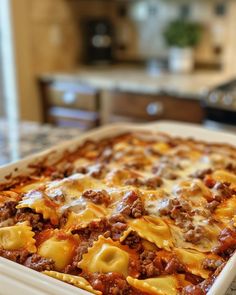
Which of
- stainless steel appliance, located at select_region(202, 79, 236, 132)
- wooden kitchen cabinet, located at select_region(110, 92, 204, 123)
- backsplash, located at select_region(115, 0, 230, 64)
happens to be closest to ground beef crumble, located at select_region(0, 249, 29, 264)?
stainless steel appliance, located at select_region(202, 79, 236, 132)

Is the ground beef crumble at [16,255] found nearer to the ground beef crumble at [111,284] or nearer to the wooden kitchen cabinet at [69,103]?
the ground beef crumble at [111,284]

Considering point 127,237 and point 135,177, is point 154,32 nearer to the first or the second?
point 135,177

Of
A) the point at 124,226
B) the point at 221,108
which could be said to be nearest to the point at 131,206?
the point at 124,226

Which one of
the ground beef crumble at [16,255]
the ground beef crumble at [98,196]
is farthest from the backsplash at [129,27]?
the ground beef crumble at [16,255]

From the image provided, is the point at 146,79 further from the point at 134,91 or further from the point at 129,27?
the point at 129,27

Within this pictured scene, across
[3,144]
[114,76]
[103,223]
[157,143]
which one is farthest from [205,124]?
[103,223]

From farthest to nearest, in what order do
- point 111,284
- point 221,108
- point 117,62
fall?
1. point 117,62
2. point 221,108
3. point 111,284

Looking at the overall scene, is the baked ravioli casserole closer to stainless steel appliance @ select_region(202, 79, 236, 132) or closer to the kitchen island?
stainless steel appliance @ select_region(202, 79, 236, 132)

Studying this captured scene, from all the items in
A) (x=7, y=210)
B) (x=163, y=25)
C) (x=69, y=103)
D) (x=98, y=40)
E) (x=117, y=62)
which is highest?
(x=163, y=25)
